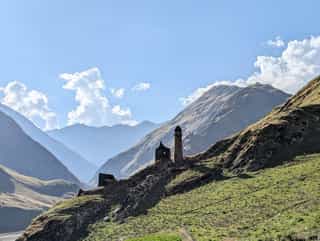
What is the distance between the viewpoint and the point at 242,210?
233 feet

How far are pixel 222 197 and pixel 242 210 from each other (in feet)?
35.8

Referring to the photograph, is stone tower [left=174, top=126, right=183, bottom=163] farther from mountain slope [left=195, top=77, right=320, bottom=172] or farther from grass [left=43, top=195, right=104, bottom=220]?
grass [left=43, top=195, right=104, bottom=220]

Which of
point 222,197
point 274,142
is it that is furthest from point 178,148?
point 222,197

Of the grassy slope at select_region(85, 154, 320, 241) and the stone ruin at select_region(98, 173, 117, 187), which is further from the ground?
the grassy slope at select_region(85, 154, 320, 241)

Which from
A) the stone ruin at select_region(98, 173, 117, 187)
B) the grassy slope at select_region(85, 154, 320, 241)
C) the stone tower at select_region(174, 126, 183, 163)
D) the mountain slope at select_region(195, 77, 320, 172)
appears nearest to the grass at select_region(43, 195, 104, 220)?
the stone ruin at select_region(98, 173, 117, 187)

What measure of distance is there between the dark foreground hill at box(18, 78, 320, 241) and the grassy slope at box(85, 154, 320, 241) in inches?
6.0

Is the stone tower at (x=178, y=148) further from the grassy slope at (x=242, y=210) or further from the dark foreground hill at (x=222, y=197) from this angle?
the grassy slope at (x=242, y=210)

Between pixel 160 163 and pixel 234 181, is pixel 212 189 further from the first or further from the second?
pixel 160 163

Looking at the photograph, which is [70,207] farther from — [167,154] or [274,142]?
[274,142]

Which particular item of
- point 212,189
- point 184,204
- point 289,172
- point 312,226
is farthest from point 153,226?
point 312,226

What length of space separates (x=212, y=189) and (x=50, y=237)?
38.6 meters

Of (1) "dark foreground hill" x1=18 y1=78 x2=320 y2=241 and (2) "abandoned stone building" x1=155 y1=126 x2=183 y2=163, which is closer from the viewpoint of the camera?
(1) "dark foreground hill" x1=18 y1=78 x2=320 y2=241

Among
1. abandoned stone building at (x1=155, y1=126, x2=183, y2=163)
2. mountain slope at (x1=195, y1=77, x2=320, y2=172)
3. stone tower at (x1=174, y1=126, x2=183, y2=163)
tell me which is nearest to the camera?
mountain slope at (x1=195, y1=77, x2=320, y2=172)

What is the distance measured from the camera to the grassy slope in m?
57.8
